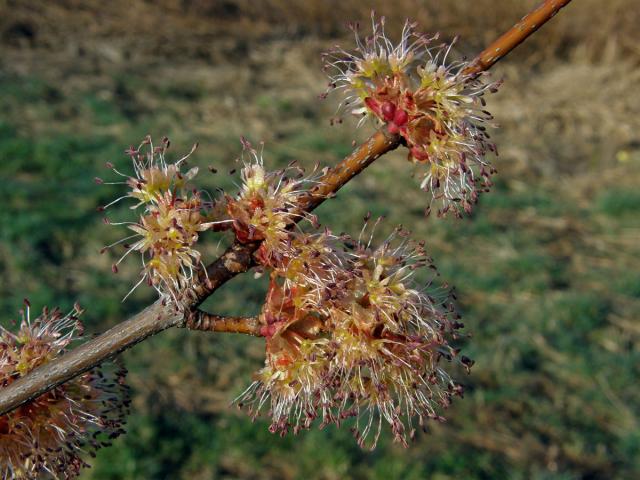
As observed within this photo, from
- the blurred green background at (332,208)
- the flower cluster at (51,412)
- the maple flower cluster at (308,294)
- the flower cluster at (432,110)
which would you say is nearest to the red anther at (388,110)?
the flower cluster at (432,110)

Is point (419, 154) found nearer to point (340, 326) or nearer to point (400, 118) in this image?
point (400, 118)

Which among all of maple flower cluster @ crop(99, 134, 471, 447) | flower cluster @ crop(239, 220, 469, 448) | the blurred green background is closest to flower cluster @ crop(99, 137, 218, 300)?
maple flower cluster @ crop(99, 134, 471, 447)

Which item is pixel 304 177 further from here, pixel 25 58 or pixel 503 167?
pixel 25 58

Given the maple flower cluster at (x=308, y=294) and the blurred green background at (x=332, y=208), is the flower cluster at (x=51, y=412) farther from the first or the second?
the blurred green background at (x=332, y=208)

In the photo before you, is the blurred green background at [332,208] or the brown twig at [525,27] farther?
the blurred green background at [332,208]

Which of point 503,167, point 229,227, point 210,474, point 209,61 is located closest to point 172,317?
point 229,227

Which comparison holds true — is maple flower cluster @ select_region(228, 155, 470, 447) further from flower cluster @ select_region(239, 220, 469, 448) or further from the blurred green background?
the blurred green background
